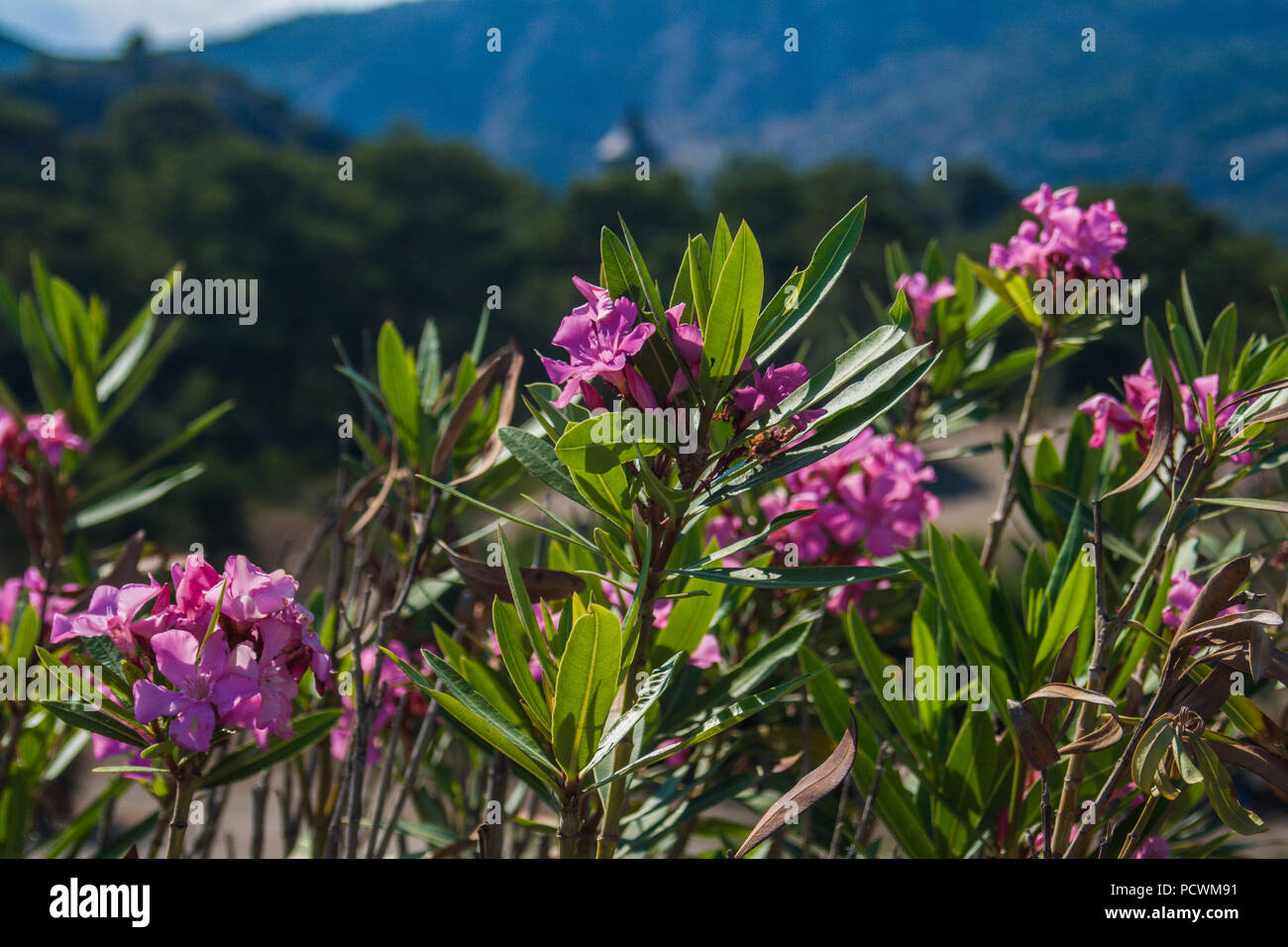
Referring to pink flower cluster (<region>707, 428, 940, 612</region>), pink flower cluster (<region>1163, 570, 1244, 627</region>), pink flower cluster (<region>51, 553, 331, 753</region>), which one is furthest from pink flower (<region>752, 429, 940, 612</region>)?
pink flower cluster (<region>51, 553, 331, 753</region>)

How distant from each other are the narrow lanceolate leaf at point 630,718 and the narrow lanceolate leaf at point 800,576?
0.06 metres

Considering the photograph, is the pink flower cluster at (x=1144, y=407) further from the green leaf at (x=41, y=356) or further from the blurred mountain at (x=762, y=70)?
the blurred mountain at (x=762, y=70)

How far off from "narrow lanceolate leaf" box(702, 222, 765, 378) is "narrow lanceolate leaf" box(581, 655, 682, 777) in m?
0.18

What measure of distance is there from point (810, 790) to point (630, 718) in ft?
0.37

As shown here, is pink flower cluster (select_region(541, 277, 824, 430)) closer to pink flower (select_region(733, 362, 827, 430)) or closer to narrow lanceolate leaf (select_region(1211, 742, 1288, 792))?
pink flower (select_region(733, 362, 827, 430))

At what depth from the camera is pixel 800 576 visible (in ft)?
2.04

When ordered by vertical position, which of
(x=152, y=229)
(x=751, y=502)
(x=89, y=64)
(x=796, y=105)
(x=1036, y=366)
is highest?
(x=796, y=105)

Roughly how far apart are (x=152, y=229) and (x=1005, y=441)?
68.8 feet

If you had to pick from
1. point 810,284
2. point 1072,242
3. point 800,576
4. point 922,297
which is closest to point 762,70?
point 922,297

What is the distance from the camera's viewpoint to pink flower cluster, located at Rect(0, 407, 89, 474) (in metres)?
1.19

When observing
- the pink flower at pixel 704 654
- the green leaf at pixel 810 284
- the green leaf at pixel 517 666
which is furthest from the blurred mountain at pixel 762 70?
the green leaf at pixel 517 666
